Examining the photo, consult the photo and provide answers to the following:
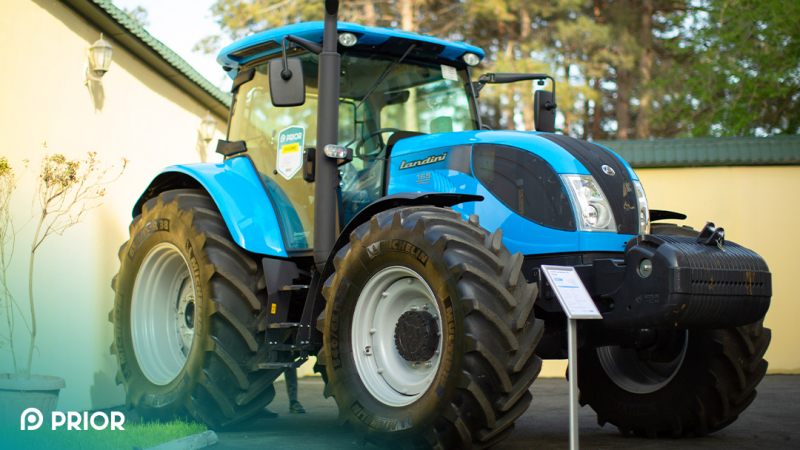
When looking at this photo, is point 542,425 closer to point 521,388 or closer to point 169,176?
point 521,388

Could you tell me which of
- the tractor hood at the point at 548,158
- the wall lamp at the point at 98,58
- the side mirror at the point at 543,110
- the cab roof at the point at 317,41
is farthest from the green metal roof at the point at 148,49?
the side mirror at the point at 543,110

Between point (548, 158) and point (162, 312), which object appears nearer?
point (548, 158)

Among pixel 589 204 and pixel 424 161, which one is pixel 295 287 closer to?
pixel 424 161

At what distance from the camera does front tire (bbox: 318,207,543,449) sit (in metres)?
3.35

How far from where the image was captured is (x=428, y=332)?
12.4 ft

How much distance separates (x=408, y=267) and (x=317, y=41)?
1.98 metres

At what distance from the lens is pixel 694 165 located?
10.4 meters

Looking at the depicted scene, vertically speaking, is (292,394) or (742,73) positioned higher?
(742,73)

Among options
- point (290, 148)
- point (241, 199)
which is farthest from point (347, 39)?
point (241, 199)

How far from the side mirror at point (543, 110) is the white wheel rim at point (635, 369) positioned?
1.64m

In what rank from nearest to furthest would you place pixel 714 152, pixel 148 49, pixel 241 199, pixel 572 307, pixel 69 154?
pixel 572 307
pixel 241 199
pixel 69 154
pixel 148 49
pixel 714 152

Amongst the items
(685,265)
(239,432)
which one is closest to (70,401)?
(239,432)

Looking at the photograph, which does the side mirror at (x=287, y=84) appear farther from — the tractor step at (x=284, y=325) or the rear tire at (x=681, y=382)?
the rear tire at (x=681, y=382)

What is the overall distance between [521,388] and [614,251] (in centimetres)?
109
